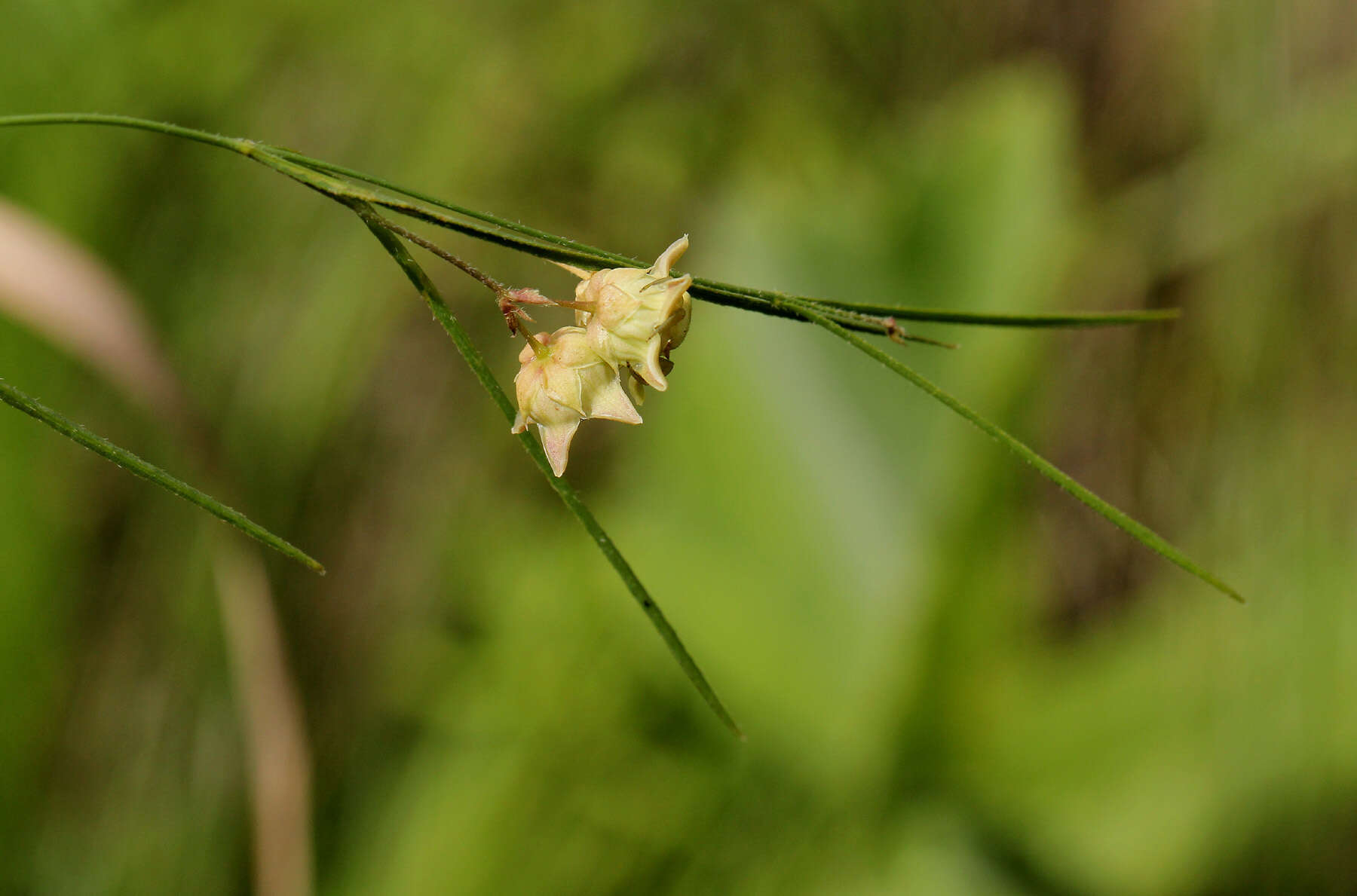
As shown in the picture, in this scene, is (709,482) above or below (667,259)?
above

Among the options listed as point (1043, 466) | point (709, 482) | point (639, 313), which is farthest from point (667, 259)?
point (709, 482)

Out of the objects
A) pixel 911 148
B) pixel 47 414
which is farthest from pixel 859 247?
pixel 47 414

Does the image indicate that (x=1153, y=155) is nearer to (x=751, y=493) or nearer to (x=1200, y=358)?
(x=1200, y=358)

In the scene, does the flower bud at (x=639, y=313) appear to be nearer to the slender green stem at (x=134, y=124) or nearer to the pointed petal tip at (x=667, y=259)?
the pointed petal tip at (x=667, y=259)

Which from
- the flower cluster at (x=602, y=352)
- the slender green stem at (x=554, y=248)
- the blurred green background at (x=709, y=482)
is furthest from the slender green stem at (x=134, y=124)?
the blurred green background at (x=709, y=482)

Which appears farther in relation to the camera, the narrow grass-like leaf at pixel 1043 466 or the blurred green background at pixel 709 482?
the blurred green background at pixel 709 482

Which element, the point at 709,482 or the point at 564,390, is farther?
the point at 709,482

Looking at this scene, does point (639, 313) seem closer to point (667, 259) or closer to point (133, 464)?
point (667, 259)
